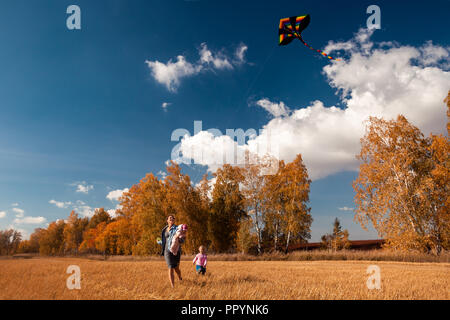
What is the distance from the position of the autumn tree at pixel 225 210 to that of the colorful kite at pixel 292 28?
2509cm

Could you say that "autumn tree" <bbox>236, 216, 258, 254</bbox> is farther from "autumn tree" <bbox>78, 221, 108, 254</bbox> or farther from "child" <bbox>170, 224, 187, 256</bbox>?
"autumn tree" <bbox>78, 221, 108, 254</bbox>

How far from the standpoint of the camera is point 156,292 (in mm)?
5930

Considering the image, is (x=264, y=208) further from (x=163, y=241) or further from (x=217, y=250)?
(x=163, y=241)

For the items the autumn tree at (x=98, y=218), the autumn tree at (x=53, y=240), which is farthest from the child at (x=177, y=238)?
the autumn tree at (x=53, y=240)

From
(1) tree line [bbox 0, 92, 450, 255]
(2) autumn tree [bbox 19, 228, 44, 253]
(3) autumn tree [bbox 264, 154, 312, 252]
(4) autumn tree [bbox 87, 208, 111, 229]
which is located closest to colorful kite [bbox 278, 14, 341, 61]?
(1) tree line [bbox 0, 92, 450, 255]

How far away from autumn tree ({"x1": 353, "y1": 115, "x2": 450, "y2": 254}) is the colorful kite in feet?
55.6

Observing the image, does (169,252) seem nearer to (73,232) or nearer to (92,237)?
(92,237)

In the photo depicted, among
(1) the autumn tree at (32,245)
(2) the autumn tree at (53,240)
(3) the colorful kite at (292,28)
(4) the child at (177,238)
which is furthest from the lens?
(1) the autumn tree at (32,245)

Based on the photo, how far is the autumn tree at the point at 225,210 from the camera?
118ft

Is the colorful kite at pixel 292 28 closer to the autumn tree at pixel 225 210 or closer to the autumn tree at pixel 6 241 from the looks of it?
the autumn tree at pixel 225 210

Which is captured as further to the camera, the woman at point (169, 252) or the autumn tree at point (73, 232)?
the autumn tree at point (73, 232)
